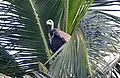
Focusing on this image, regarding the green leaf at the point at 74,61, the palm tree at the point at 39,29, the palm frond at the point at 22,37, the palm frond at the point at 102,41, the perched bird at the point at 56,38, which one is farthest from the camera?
the palm frond at the point at 22,37

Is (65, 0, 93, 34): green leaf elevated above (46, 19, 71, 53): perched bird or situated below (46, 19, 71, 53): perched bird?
above

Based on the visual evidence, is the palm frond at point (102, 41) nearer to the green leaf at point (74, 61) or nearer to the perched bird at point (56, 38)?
the green leaf at point (74, 61)

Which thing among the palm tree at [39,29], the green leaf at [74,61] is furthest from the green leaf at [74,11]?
the green leaf at [74,61]

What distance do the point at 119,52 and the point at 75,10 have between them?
103 cm

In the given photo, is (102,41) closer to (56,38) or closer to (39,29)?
(56,38)

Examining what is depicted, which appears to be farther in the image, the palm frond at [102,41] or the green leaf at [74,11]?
the green leaf at [74,11]

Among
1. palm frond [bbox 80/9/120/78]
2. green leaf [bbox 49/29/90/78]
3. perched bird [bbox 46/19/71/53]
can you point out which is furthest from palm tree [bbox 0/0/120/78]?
green leaf [bbox 49/29/90/78]

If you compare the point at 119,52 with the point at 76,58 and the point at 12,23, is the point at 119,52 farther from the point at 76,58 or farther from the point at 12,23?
the point at 12,23

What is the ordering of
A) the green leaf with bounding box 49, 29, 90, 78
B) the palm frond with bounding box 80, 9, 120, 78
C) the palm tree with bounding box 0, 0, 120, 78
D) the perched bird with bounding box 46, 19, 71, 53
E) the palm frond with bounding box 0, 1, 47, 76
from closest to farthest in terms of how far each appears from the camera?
the green leaf with bounding box 49, 29, 90, 78 < the palm frond with bounding box 80, 9, 120, 78 < the palm tree with bounding box 0, 0, 120, 78 < the perched bird with bounding box 46, 19, 71, 53 < the palm frond with bounding box 0, 1, 47, 76

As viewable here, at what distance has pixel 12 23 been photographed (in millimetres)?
Result: 3938

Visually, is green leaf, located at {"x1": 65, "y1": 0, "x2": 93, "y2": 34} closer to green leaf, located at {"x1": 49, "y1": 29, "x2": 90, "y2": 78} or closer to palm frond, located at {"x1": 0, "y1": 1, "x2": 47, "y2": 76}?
palm frond, located at {"x1": 0, "y1": 1, "x2": 47, "y2": 76}

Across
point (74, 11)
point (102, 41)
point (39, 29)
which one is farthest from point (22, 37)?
point (102, 41)

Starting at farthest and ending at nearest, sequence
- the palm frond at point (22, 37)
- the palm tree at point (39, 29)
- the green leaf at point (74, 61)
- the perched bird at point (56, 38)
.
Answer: the palm frond at point (22, 37), the perched bird at point (56, 38), the palm tree at point (39, 29), the green leaf at point (74, 61)

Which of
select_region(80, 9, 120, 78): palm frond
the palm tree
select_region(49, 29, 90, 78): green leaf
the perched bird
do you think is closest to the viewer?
select_region(49, 29, 90, 78): green leaf
